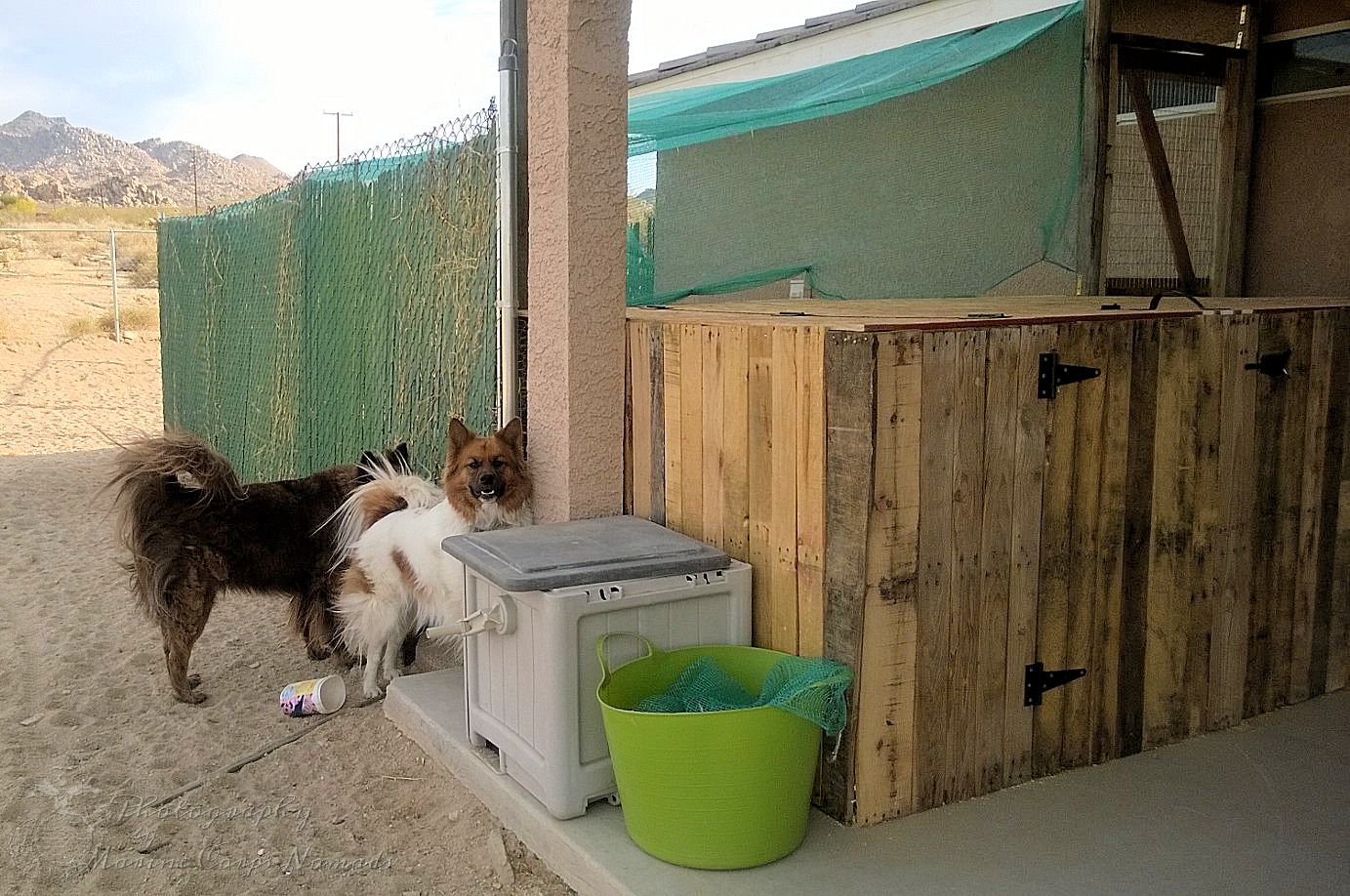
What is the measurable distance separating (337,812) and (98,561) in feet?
13.1

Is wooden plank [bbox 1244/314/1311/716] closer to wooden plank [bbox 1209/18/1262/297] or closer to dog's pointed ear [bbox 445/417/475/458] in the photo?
wooden plank [bbox 1209/18/1262/297]

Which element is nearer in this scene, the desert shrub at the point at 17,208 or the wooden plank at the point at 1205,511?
the wooden plank at the point at 1205,511

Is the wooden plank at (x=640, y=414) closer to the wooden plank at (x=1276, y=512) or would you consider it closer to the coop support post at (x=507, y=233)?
the coop support post at (x=507, y=233)

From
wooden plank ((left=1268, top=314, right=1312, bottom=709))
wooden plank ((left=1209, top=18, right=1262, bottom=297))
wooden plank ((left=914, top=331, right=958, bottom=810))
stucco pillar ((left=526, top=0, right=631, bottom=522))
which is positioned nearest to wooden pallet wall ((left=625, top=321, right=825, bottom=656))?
stucco pillar ((left=526, top=0, right=631, bottom=522))

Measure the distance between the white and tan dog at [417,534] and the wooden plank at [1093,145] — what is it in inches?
128

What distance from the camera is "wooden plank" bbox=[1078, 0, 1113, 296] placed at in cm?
546

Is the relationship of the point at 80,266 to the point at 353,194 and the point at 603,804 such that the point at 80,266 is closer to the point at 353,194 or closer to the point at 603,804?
the point at 353,194

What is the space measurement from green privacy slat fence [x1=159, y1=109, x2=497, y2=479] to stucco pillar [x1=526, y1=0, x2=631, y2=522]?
31.1 inches

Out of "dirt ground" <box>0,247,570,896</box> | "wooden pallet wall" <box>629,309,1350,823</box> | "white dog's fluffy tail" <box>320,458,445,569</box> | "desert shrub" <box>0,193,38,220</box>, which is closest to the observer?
"wooden pallet wall" <box>629,309,1350,823</box>

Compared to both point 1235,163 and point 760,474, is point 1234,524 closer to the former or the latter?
point 760,474

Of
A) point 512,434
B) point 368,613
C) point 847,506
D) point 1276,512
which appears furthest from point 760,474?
point 368,613

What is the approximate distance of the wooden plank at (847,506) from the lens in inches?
111

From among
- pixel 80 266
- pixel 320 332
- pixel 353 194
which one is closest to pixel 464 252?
pixel 353 194

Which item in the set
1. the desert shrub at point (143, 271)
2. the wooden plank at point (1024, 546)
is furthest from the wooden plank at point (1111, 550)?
the desert shrub at point (143, 271)
